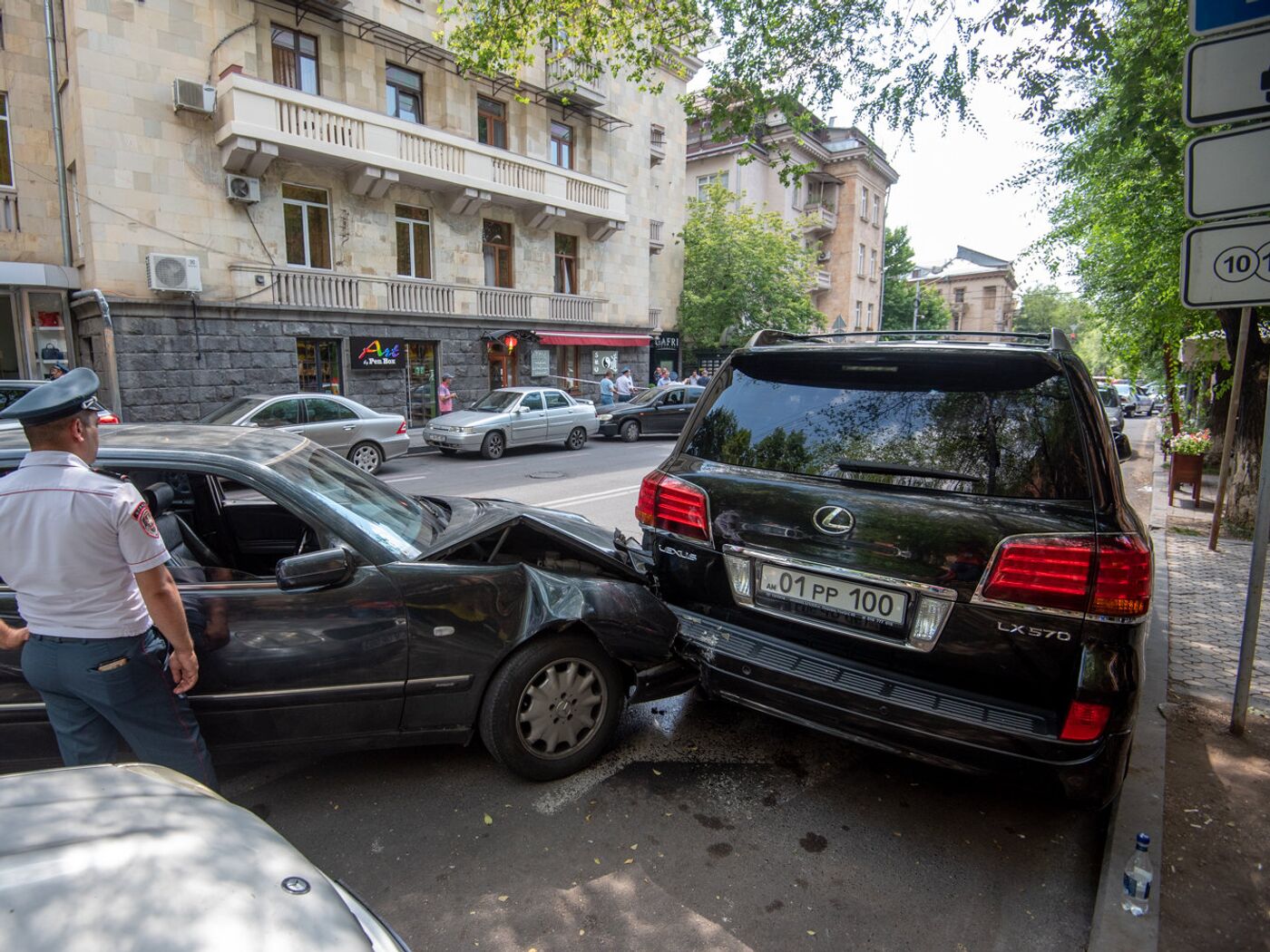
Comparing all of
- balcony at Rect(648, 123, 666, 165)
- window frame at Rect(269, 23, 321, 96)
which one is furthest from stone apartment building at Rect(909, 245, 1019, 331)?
window frame at Rect(269, 23, 321, 96)

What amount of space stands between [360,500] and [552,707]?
1.31 meters

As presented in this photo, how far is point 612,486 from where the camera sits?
11.2 m

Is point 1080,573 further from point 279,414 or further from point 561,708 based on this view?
point 279,414

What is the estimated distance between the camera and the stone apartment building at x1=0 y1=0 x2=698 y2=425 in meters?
14.3

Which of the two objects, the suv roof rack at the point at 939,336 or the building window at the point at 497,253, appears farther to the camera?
the building window at the point at 497,253

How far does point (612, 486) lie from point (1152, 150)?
25.1ft

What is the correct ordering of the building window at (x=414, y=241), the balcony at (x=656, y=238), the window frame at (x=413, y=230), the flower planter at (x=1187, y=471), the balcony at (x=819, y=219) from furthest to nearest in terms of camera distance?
the balcony at (x=819, y=219) → the balcony at (x=656, y=238) → the building window at (x=414, y=241) → the window frame at (x=413, y=230) → the flower planter at (x=1187, y=471)

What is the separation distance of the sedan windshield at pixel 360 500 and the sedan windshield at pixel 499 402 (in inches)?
465

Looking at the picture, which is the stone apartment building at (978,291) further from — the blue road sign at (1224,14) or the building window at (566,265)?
the blue road sign at (1224,14)

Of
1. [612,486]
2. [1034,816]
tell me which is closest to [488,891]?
[1034,816]

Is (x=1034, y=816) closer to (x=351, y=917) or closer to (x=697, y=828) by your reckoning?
(x=697, y=828)

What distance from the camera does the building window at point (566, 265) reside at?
23766 millimetres

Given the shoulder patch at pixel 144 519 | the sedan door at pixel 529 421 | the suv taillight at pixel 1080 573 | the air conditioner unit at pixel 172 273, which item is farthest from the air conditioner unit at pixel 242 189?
the suv taillight at pixel 1080 573

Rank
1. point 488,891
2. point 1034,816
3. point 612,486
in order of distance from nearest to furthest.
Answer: point 488,891
point 1034,816
point 612,486
